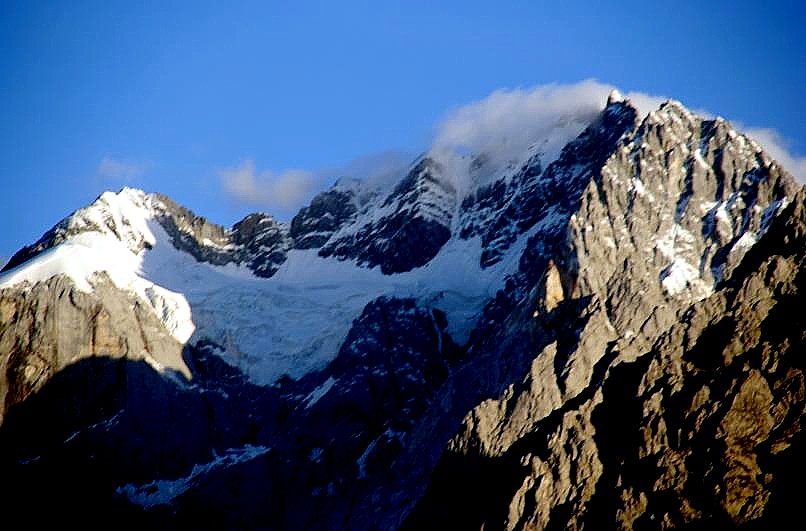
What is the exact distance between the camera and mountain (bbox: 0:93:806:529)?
73625 millimetres

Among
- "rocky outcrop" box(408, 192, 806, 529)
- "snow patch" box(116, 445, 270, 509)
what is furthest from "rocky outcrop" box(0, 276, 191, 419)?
"rocky outcrop" box(408, 192, 806, 529)

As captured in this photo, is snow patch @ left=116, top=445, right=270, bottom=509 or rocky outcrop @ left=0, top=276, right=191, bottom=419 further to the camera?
rocky outcrop @ left=0, top=276, right=191, bottom=419

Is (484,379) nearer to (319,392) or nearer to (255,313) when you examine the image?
(319,392)

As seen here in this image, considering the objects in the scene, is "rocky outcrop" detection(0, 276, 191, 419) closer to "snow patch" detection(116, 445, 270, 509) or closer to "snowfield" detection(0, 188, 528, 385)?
"snowfield" detection(0, 188, 528, 385)

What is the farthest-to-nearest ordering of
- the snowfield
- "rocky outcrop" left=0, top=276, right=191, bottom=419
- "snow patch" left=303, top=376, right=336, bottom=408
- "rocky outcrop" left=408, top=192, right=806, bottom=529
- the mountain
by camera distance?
the snowfield
"snow patch" left=303, top=376, right=336, bottom=408
"rocky outcrop" left=0, top=276, right=191, bottom=419
the mountain
"rocky outcrop" left=408, top=192, right=806, bottom=529

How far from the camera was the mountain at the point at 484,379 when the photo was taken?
7362cm

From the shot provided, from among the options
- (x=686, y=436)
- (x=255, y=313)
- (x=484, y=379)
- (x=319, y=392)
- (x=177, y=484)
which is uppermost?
(x=255, y=313)

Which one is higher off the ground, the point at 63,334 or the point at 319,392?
the point at 63,334

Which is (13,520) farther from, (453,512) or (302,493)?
(453,512)

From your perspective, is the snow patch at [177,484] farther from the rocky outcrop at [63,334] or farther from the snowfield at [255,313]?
the snowfield at [255,313]

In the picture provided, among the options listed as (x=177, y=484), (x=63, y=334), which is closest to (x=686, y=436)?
(x=177, y=484)

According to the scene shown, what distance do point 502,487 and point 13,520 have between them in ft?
286

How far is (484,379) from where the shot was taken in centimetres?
14688

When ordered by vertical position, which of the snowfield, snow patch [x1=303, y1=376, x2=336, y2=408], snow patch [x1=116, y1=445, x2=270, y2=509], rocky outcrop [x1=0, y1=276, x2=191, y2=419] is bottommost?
Result: snow patch [x1=116, y1=445, x2=270, y2=509]
